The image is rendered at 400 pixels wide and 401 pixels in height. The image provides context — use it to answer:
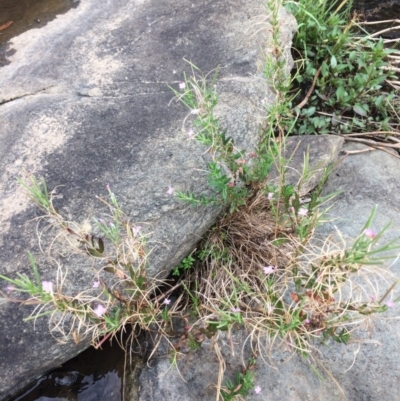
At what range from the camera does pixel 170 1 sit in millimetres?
2787

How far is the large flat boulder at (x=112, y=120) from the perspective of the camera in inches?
76.5

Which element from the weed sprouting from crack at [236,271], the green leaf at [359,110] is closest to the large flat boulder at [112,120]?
the weed sprouting from crack at [236,271]

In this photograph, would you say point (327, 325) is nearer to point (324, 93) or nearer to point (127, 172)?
point (127, 172)

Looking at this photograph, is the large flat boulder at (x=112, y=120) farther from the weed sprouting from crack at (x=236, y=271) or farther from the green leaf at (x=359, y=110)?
the green leaf at (x=359, y=110)

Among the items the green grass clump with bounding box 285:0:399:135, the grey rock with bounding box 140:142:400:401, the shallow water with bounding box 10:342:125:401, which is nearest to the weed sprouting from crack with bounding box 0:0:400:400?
the grey rock with bounding box 140:142:400:401

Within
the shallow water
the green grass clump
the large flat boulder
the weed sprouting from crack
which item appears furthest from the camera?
the green grass clump

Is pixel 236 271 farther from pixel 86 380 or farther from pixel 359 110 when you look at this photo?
pixel 359 110

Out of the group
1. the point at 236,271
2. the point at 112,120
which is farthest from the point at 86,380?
the point at 112,120

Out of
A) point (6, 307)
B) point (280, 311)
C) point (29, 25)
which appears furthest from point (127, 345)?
point (29, 25)

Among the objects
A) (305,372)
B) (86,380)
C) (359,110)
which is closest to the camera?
(305,372)

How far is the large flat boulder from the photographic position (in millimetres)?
1944

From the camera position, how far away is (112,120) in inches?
89.2

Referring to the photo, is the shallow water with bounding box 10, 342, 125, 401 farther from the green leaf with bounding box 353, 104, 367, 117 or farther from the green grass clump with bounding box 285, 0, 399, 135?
the green leaf with bounding box 353, 104, 367, 117

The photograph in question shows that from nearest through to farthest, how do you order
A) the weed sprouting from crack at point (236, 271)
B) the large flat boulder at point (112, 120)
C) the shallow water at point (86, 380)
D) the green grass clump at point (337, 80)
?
the weed sprouting from crack at point (236, 271) < the large flat boulder at point (112, 120) < the shallow water at point (86, 380) < the green grass clump at point (337, 80)
